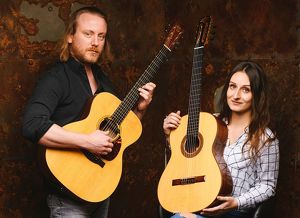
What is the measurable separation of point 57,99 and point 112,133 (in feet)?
1.42

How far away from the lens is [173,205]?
11.5 ft

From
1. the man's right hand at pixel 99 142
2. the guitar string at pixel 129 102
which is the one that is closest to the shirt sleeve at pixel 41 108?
the man's right hand at pixel 99 142

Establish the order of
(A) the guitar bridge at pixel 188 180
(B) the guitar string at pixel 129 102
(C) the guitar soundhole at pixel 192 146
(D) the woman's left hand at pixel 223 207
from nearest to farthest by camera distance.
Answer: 1. (D) the woman's left hand at pixel 223 207
2. (A) the guitar bridge at pixel 188 180
3. (C) the guitar soundhole at pixel 192 146
4. (B) the guitar string at pixel 129 102

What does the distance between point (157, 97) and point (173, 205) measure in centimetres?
188

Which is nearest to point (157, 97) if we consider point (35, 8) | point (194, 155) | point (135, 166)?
point (135, 166)

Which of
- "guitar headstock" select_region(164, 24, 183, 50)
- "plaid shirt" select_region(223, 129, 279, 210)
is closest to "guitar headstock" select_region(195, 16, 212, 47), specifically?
"guitar headstock" select_region(164, 24, 183, 50)

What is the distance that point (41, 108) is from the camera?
→ 350 cm

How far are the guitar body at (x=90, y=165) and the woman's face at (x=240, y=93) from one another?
692 millimetres

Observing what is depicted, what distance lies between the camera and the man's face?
3.80 meters

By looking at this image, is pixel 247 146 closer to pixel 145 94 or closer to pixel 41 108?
pixel 145 94

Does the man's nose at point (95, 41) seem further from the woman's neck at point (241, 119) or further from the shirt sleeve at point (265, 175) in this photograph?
the shirt sleeve at point (265, 175)

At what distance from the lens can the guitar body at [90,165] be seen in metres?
3.52

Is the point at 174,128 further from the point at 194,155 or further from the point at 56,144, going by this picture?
the point at 56,144

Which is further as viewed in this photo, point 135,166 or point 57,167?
point 135,166
